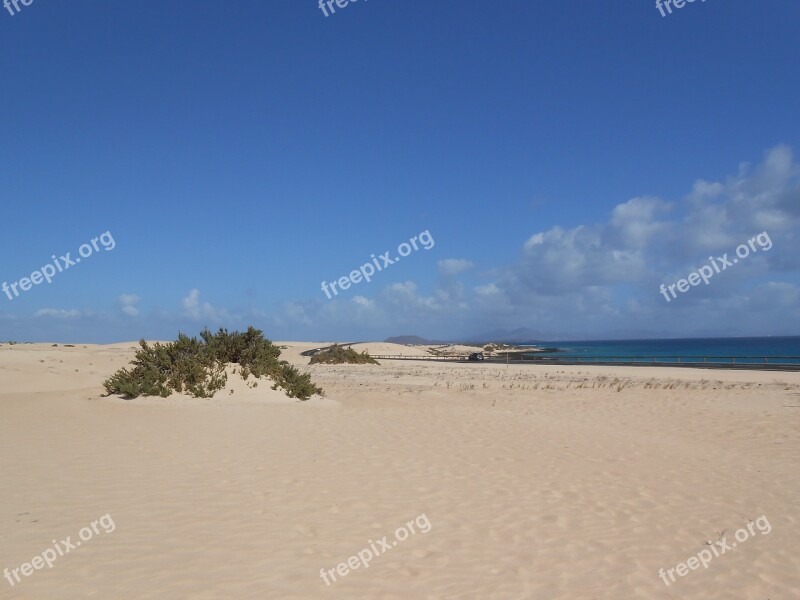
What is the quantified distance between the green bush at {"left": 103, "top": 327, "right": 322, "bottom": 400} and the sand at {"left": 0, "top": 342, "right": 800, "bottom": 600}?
126 centimetres

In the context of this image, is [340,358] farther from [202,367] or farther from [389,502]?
[389,502]

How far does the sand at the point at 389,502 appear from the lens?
16.6ft

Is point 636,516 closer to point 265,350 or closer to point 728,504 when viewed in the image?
point 728,504

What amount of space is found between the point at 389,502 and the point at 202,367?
11.8 metres

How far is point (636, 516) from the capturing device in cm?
720

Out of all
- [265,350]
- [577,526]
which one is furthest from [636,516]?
[265,350]

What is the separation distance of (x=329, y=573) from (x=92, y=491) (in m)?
4.17

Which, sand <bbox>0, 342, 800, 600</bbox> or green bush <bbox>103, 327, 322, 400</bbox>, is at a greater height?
green bush <bbox>103, 327, 322, 400</bbox>

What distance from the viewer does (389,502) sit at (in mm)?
7453

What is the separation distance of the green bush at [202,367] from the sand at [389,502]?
1.26 meters

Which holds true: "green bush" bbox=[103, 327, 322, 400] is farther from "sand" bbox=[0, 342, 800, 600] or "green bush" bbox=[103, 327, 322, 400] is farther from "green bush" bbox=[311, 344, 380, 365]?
"green bush" bbox=[311, 344, 380, 365]

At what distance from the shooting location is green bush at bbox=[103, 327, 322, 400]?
16641 millimetres

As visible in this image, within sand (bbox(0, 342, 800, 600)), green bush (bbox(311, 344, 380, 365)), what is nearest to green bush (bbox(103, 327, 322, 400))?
sand (bbox(0, 342, 800, 600))

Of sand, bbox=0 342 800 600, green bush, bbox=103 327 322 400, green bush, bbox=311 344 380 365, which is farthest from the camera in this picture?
green bush, bbox=311 344 380 365
